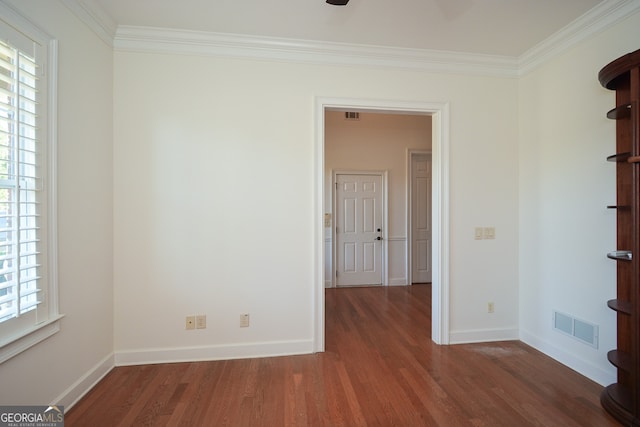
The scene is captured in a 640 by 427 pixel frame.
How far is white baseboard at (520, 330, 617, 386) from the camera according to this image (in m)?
1.92

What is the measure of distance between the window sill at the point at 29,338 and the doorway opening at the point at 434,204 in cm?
178

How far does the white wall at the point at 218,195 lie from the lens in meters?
2.20

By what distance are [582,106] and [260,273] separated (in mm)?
3025

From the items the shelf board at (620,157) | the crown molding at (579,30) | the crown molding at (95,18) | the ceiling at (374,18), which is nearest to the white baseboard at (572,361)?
the shelf board at (620,157)

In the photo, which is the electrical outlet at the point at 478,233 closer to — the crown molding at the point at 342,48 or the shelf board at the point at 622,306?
the shelf board at the point at 622,306

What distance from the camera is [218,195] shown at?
229 cm

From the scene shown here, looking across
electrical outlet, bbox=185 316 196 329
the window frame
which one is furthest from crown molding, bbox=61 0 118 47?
electrical outlet, bbox=185 316 196 329

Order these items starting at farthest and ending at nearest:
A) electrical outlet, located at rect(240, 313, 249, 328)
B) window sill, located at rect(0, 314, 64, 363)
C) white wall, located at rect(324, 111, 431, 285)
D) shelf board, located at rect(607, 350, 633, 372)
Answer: white wall, located at rect(324, 111, 431, 285) → electrical outlet, located at rect(240, 313, 249, 328) → shelf board, located at rect(607, 350, 633, 372) → window sill, located at rect(0, 314, 64, 363)

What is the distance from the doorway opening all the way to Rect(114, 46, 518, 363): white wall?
0.23ft

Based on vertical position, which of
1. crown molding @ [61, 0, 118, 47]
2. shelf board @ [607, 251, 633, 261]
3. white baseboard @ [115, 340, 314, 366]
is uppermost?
crown molding @ [61, 0, 118, 47]

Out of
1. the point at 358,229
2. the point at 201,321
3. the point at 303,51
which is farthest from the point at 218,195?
the point at 358,229

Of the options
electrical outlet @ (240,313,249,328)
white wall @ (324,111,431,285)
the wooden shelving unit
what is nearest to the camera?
the wooden shelving unit

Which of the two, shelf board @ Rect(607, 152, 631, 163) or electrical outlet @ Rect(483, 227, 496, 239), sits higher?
shelf board @ Rect(607, 152, 631, 163)

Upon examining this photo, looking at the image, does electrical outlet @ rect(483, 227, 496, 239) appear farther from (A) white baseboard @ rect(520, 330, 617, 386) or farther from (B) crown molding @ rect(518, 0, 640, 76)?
(B) crown molding @ rect(518, 0, 640, 76)
